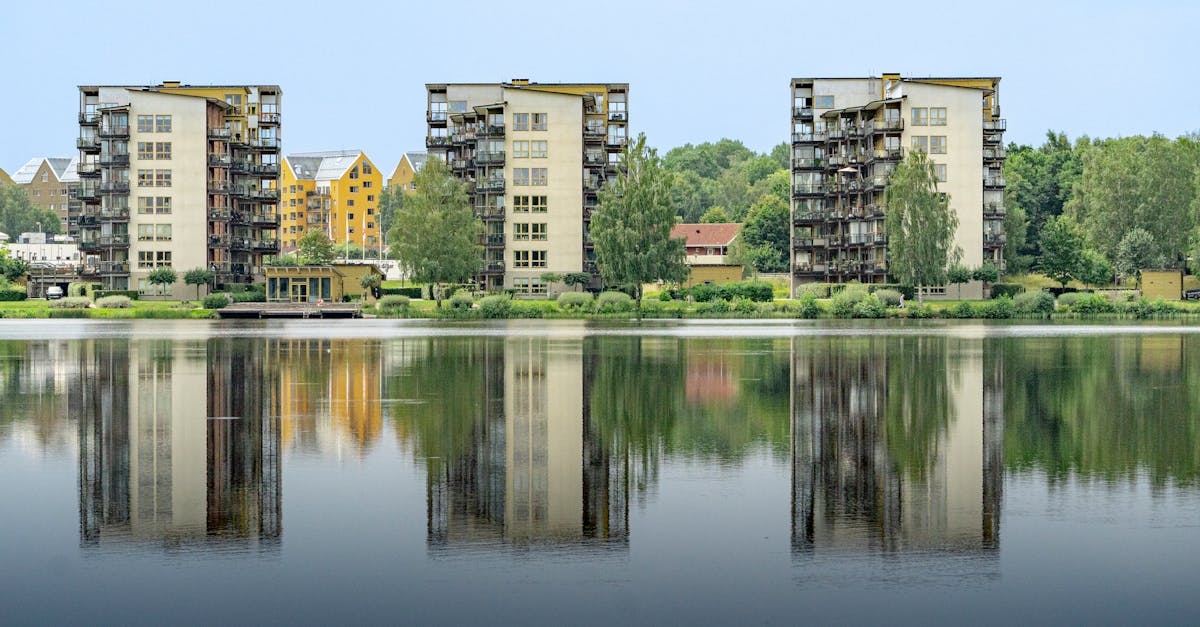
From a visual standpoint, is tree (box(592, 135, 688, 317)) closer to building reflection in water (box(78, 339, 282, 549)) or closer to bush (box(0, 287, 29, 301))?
bush (box(0, 287, 29, 301))

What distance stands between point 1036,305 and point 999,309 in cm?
373

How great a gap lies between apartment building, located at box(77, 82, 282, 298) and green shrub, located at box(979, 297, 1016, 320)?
74.2m

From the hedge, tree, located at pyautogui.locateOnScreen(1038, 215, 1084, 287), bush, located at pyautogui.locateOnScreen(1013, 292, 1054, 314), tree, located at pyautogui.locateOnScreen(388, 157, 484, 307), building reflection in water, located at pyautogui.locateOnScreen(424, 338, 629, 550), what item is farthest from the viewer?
tree, located at pyautogui.locateOnScreen(1038, 215, 1084, 287)

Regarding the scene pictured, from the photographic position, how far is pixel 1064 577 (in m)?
11.4

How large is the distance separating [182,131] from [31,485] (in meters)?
113

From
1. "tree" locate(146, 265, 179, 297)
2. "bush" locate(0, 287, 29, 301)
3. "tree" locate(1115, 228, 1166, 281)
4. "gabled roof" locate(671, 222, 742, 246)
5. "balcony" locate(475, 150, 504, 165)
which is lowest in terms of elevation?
"bush" locate(0, 287, 29, 301)

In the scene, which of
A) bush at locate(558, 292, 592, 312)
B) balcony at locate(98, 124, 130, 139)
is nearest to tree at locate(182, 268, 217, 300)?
balcony at locate(98, 124, 130, 139)

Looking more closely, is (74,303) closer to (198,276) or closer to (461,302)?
(198,276)

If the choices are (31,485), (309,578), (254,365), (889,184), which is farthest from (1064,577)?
(889,184)

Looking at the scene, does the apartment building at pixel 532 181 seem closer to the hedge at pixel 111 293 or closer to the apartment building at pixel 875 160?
the apartment building at pixel 875 160

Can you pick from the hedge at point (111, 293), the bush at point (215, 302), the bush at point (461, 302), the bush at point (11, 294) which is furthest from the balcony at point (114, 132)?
the bush at point (461, 302)

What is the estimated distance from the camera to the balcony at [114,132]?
121 metres

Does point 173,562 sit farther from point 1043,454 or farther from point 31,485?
point 1043,454

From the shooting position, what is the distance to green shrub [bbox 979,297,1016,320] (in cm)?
8744
